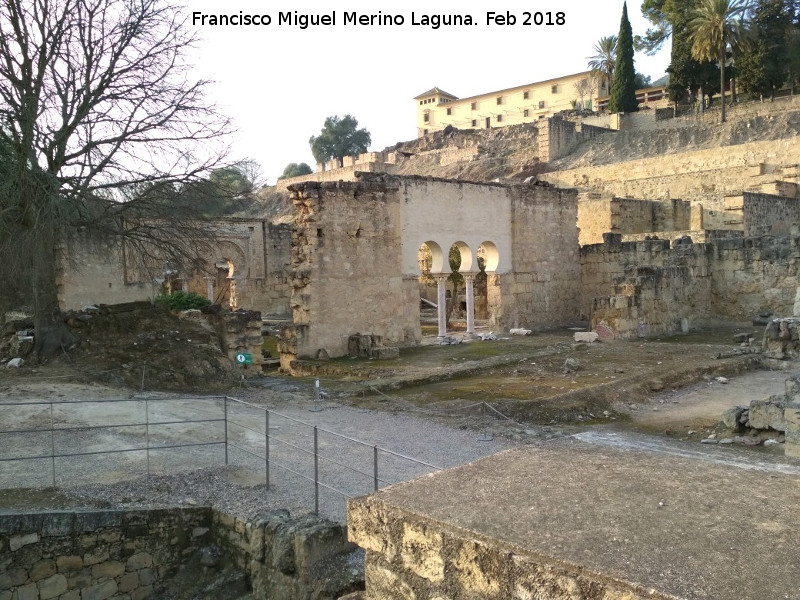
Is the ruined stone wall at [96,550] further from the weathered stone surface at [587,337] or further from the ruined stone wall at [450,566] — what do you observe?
the weathered stone surface at [587,337]

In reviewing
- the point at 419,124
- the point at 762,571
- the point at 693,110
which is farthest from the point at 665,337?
the point at 419,124

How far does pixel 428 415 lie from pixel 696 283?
14.4m

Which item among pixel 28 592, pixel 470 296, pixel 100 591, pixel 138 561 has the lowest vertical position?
pixel 100 591

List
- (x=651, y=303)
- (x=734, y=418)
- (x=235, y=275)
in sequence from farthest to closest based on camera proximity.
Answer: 1. (x=235, y=275)
2. (x=651, y=303)
3. (x=734, y=418)

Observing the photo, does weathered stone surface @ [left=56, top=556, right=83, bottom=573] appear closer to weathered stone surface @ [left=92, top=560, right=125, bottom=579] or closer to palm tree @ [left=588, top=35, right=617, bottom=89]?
weathered stone surface @ [left=92, top=560, right=125, bottom=579]

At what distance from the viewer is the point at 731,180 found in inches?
1391

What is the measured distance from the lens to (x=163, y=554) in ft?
19.3

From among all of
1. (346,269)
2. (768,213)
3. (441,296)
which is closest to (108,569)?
(346,269)

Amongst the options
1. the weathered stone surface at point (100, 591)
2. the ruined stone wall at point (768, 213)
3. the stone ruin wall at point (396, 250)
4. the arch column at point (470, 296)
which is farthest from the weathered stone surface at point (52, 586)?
the ruined stone wall at point (768, 213)

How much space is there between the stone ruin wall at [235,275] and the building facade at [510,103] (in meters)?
44.9

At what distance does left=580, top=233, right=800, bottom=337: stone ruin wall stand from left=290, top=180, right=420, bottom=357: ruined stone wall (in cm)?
582

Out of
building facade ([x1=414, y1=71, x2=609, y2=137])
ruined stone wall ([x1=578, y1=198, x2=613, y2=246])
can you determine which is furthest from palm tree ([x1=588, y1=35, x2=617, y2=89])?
ruined stone wall ([x1=578, y1=198, x2=613, y2=246])

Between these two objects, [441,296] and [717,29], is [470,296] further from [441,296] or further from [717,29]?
[717,29]

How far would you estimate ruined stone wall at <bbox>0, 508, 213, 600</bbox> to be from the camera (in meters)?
5.51
